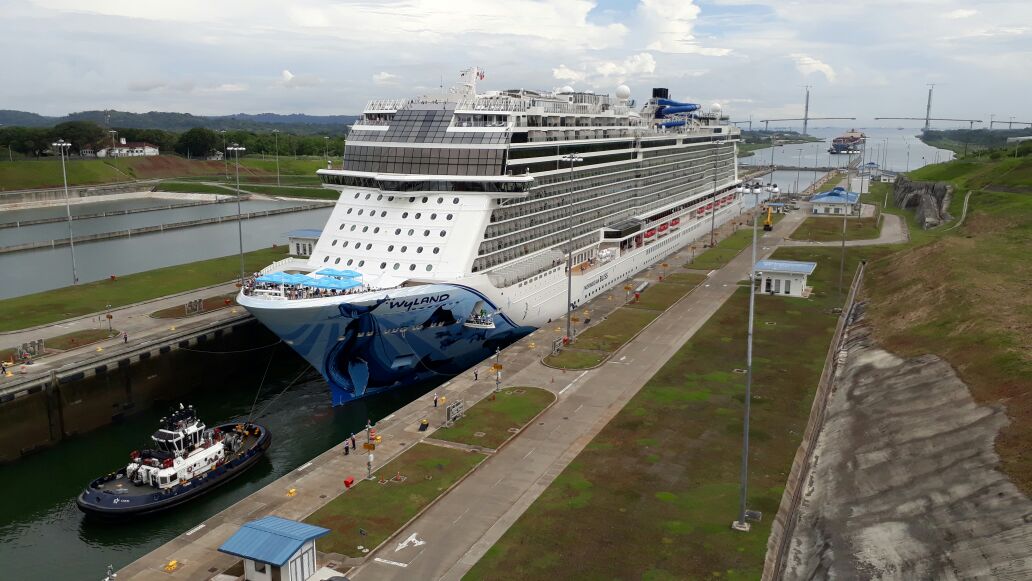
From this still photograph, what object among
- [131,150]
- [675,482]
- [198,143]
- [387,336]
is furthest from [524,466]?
[198,143]

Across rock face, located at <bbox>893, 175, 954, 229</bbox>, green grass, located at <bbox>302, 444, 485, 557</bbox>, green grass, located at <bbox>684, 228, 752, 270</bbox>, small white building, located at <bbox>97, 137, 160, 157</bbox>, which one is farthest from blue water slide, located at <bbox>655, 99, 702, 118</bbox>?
small white building, located at <bbox>97, 137, 160, 157</bbox>

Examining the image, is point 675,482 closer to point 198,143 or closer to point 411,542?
point 411,542

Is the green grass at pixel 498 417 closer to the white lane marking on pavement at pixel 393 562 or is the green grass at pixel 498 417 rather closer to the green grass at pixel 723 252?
the white lane marking on pavement at pixel 393 562

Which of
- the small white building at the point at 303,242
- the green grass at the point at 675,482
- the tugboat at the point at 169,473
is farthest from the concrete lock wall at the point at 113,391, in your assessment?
the green grass at the point at 675,482

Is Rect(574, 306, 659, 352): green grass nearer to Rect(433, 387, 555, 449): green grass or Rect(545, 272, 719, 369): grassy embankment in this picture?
Rect(545, 272, 719, 369): grassy embankment

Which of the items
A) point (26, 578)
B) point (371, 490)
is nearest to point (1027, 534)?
point (371, 490)

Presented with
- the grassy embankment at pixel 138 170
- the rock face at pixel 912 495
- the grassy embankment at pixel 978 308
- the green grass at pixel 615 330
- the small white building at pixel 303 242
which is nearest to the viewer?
the rock face at pixel 912 495
